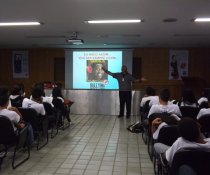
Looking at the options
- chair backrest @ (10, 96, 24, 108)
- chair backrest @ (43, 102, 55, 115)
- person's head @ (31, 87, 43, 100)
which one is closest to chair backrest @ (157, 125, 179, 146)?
person's head @ (31, 87, 43, 100)

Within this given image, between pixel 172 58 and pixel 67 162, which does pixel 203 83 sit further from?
pixel 67 162

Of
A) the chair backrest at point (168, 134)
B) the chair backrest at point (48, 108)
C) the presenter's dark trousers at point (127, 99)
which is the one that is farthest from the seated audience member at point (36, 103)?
the presenter's dark trousers at point (127, 99)

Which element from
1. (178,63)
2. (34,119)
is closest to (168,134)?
(34,119)

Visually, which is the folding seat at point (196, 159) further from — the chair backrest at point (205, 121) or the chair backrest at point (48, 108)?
the chair backrest at point (48, 108)

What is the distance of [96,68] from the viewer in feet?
33.4

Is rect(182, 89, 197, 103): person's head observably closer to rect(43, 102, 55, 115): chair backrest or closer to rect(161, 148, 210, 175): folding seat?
rect(43, 102, 55, 115): chair backrest

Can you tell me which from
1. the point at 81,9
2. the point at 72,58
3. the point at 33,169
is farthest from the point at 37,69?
the point at 33,169

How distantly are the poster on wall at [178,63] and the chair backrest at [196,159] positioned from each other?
9181mm

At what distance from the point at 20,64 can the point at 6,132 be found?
8660mm

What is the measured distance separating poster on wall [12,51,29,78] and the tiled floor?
5.87 meters

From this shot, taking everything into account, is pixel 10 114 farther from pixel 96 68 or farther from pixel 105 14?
pixel 96 68

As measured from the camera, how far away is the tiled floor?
3.74 meters

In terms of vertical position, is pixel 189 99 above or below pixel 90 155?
above

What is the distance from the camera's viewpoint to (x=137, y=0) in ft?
13.2
